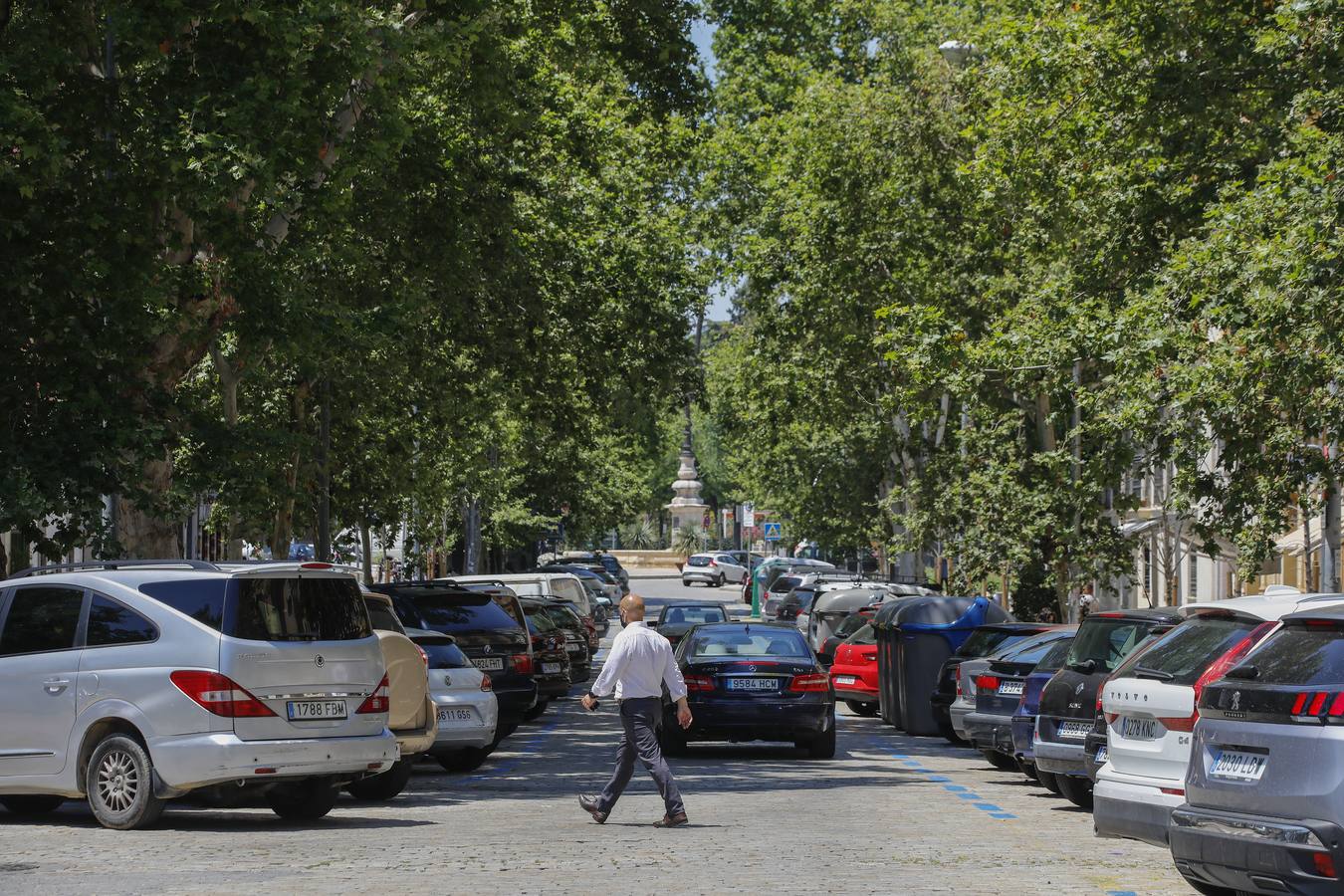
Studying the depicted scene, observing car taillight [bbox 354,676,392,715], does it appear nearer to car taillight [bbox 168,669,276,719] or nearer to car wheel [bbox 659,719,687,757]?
car taillight [bbox 168,669,276,719]

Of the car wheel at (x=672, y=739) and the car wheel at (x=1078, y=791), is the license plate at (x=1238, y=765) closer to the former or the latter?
the car wheel at (x=1078, y=791)

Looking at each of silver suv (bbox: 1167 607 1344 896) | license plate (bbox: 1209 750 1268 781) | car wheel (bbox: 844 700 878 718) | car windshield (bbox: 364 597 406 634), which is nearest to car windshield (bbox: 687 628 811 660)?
car windshield (bbox: 364 597 406 634)

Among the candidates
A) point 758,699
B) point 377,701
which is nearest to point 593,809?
point 377,701

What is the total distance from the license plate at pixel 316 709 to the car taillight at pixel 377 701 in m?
0.19

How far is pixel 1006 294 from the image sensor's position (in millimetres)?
37969

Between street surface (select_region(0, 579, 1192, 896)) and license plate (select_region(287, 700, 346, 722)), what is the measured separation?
824 millimetres

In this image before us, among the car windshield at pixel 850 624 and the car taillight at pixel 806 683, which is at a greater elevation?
the car windshield at pixel 850 624

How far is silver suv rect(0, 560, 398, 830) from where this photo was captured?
1446 centimetres

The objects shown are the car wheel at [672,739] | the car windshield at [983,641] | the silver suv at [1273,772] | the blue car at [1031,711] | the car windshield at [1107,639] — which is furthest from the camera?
the car windshield at [983,641]

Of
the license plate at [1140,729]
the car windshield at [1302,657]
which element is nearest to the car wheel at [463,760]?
the license plate at [1140,729]

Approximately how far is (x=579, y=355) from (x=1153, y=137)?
11349 mm

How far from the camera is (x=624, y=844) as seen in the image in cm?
1380

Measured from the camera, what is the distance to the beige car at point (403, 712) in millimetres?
17406

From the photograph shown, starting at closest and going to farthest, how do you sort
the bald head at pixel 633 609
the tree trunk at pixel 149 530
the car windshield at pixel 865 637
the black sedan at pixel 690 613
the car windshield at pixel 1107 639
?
1. the bald head at pixel 633 609
2. the car windshield at pixel 1107 639
3. the tree trunk at pixel 149 530
4. the car windshield at pixel 865 637
5. the black sedan at pixel 690 613
